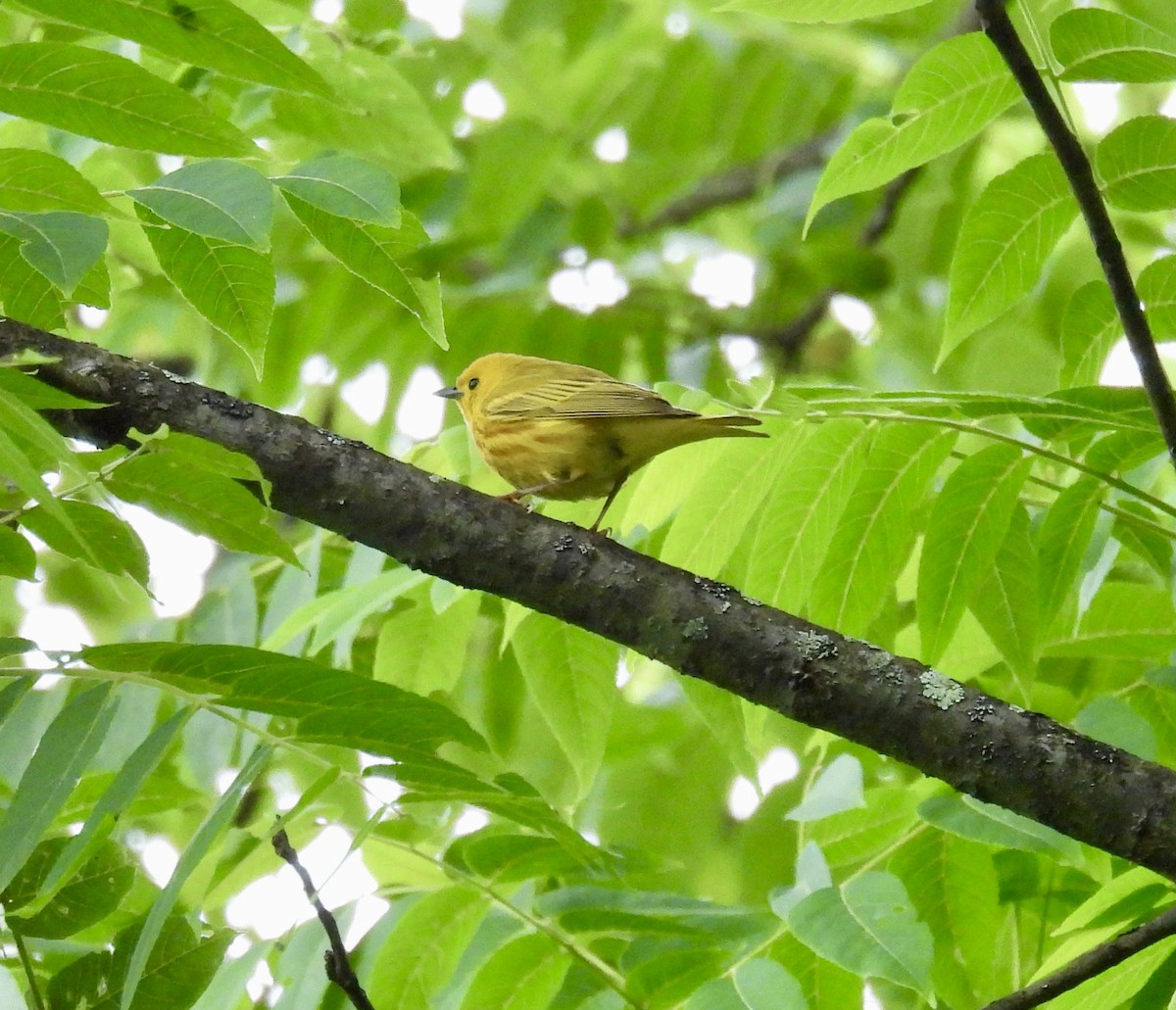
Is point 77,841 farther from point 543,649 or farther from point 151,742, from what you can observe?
point 543,649

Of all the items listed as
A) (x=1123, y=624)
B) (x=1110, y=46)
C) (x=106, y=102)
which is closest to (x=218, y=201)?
(x=106, y=102)

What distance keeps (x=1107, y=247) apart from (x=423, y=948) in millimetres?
2127

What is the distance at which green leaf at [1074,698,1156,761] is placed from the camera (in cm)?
289

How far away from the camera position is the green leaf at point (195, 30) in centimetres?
269

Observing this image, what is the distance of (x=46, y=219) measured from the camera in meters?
2.43

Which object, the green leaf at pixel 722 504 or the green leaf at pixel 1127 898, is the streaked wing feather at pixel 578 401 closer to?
the green leaf at pixel 722 504

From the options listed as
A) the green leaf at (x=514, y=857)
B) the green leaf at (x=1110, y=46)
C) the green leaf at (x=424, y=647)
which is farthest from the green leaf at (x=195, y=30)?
the green leaf at (x=514, y=857)

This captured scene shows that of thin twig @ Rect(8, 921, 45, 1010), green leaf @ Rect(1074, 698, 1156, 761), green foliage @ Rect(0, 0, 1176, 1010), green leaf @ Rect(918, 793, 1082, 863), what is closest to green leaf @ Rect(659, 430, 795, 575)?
green foliage @ Rect(0, 0, 1176, 1010)

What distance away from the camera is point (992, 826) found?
2.88m

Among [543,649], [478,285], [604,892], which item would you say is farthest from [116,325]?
[604,892]

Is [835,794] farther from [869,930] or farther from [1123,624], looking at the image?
[1123,624]

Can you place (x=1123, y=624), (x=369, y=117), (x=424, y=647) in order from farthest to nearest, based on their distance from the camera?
(x=369, y=117), (x=424, y=647), (x=1123, y=624)

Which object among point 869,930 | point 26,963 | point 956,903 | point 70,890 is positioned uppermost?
point 956,903

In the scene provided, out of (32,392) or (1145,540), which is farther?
(1145,540)
